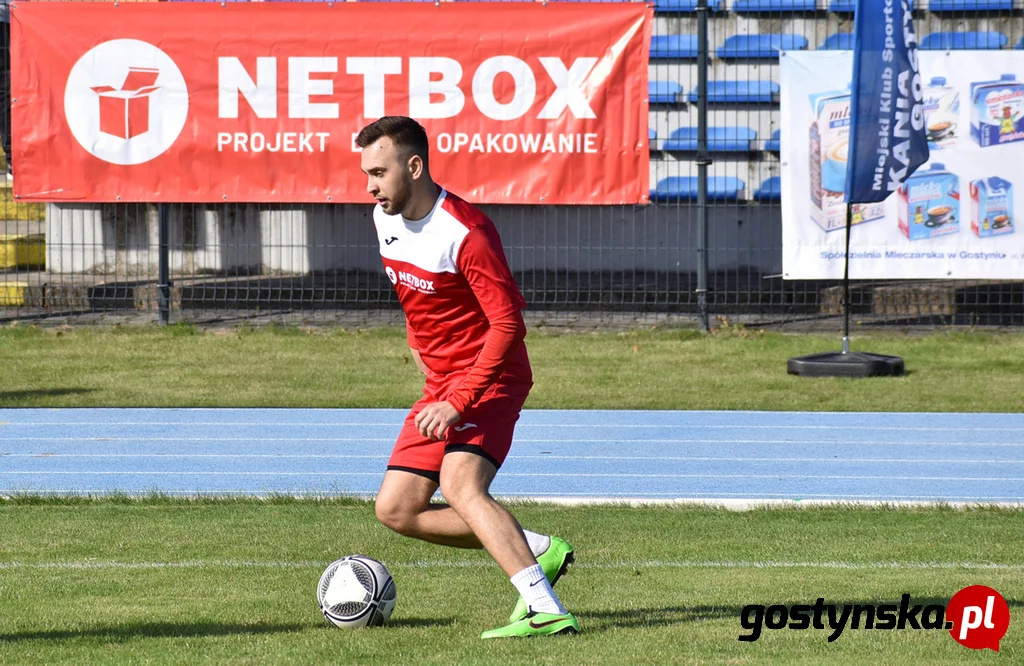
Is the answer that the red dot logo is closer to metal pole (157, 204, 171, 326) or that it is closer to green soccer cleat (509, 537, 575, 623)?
green soccer cleat (509, 537, 575, 623)

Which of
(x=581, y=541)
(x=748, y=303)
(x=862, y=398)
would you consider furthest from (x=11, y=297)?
(x=581, y=541)

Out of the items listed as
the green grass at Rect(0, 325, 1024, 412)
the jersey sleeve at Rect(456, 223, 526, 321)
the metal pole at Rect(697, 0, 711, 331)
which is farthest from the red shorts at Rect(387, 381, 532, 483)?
the metal pole at Rect(697, 0, 711, 331)

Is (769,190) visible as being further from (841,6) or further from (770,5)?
(841,6)

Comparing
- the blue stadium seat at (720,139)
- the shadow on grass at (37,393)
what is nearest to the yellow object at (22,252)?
the shadow on grass at (37,393)

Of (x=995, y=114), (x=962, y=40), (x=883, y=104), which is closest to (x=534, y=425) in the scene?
(x=883, y=104)

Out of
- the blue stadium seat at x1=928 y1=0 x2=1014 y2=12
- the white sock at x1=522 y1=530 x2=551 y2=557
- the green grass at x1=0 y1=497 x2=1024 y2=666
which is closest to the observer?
the green grass at x1=0 y1=497 x2=1024 y2=666

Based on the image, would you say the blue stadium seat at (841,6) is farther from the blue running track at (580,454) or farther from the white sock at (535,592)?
the white sock at (535,592)

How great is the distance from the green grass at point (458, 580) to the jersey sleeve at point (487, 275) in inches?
44.7

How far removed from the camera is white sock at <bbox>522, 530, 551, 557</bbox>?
5516 mm

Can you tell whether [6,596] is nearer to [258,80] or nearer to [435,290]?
[435,290]

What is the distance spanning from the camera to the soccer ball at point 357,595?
5.25 m

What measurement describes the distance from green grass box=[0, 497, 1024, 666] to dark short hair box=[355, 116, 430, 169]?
170 cm

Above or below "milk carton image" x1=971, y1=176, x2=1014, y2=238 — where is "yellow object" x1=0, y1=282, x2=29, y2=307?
below

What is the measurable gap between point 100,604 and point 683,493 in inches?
155
